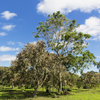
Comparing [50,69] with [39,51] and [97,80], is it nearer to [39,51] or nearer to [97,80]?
[39,51]

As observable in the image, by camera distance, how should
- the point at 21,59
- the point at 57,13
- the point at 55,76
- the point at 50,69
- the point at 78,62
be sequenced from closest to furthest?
the point at 21,59 < the point at 50,69 < the point at 55,76 < the point at 78,62 < the point at 57,13

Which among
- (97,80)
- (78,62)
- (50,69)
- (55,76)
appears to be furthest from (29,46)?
(97,80)

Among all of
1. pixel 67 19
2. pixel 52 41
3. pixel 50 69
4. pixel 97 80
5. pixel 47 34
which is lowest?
pixel 97 80

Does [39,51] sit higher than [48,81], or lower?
higher

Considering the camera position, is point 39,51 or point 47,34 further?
point 47,34

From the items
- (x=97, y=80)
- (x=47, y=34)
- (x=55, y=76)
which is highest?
(x=47, y=34)

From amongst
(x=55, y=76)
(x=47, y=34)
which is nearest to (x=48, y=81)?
(x=55, y=76)

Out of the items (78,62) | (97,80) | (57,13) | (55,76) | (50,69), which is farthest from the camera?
(97,80)

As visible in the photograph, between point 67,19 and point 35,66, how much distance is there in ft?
73.8

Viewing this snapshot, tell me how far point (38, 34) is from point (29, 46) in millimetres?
14621

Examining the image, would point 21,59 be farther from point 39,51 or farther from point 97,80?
point 97,80

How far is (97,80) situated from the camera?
67.5 meters

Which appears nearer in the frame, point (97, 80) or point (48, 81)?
point (48, 81)

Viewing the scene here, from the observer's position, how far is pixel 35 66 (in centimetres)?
2808
